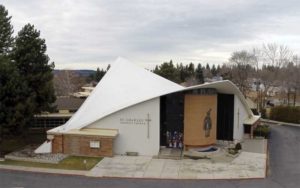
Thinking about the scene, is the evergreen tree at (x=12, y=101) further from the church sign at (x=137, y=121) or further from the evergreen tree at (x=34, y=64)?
the church sign at (x=137, y=121)

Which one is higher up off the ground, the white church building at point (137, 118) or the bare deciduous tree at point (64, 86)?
the bare deciduous tree at point (64, 86)

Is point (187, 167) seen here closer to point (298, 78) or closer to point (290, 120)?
point (290, 120)

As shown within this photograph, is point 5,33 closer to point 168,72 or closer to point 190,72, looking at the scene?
point 168,72

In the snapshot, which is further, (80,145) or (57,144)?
(57,144)

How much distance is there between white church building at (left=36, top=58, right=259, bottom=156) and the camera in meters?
25.1

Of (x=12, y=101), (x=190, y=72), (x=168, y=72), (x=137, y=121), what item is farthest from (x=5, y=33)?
(x=190, y=72)

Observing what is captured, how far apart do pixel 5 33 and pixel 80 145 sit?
42.1ft

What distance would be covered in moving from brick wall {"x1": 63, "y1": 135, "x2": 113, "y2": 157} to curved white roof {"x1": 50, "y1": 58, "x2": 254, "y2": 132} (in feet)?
3.50

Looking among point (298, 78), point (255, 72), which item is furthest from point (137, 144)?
point (255, 72)

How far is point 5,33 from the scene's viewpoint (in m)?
31.6

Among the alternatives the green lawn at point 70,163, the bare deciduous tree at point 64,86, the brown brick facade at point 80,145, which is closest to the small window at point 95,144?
the brown brick facade at point 80,145

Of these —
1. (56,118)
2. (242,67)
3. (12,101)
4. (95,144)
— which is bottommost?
(95,144)

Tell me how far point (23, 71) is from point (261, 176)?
59.5 ft

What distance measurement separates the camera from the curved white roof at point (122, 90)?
26172 millimetres
